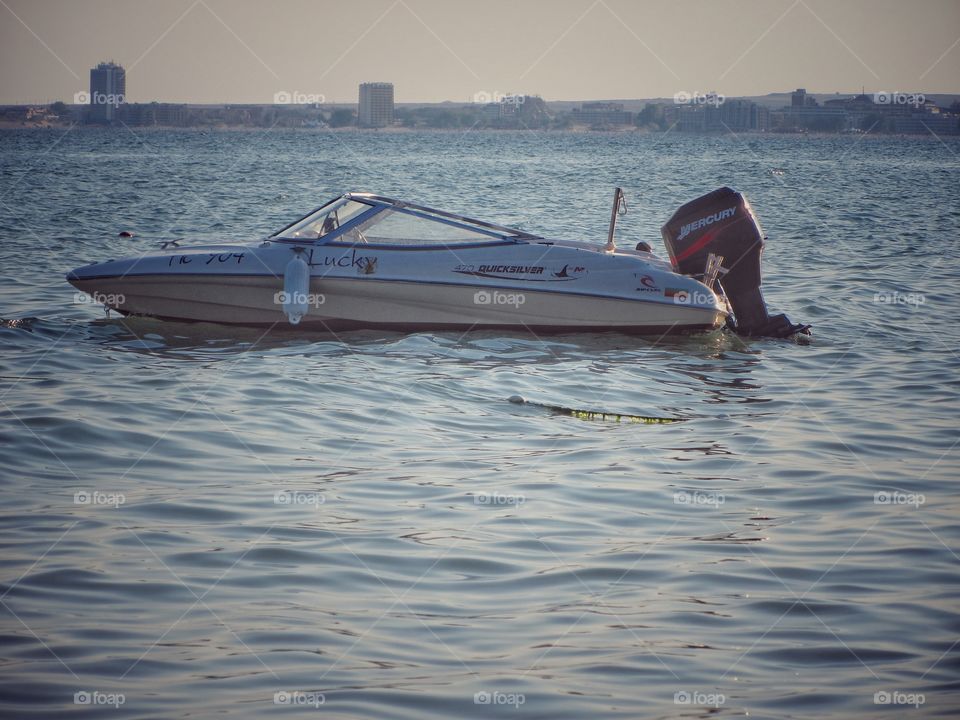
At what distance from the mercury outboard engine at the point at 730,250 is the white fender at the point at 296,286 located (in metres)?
3.84

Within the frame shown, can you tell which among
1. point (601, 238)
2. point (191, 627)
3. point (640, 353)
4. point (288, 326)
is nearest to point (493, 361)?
point (640, 353)

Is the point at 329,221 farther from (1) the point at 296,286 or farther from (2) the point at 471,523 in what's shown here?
(2) the point at 471,523

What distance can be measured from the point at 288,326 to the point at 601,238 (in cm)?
1111

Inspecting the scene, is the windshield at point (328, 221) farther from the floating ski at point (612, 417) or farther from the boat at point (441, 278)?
the floating ski at point (612, 417)

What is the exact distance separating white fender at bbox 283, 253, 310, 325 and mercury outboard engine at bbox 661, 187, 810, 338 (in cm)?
384

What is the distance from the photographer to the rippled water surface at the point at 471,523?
431cm

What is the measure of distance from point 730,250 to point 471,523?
21.1 feet

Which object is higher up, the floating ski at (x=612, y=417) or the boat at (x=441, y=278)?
the boat at (x=441, y=278)

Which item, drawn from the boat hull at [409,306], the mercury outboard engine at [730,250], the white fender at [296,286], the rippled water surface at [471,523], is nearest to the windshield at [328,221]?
the white fender at [296,286]

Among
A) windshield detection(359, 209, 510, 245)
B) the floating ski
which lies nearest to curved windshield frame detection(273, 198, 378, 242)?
windshield detection(359, 209, 510, 245)

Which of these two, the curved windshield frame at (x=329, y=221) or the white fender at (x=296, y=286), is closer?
the white fender at (x=296, y=286)

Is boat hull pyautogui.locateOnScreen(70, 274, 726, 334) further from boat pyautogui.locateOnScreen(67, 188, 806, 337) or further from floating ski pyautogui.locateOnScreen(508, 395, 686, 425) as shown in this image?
floating ski pyautogui.locateOnScreen(508, 395, 686, 425)

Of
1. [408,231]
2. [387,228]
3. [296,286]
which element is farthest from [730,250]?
[296,286]

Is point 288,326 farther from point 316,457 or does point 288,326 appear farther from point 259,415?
point 316,457
